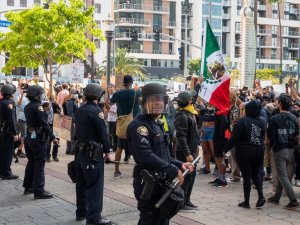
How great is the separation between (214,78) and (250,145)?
74.8 inches

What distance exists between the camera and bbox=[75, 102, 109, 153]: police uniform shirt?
703cm

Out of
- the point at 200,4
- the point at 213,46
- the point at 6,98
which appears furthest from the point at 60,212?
the point at 200,4

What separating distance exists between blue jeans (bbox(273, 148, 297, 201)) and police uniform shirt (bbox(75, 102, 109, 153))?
2984 mm

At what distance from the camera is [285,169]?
8367 millimetres

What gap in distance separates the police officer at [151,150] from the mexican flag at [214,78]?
14.8 feet

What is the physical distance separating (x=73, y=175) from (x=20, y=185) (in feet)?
9.39

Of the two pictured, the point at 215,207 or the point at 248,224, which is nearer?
the point at 248,224

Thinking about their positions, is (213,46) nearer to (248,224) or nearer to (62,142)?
(248,224)

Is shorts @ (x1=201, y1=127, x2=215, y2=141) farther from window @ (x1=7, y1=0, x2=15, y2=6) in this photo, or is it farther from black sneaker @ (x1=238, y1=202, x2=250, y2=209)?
window @ (x1=7, y1=0, x2=15, y2=6)

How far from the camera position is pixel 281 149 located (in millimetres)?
8359

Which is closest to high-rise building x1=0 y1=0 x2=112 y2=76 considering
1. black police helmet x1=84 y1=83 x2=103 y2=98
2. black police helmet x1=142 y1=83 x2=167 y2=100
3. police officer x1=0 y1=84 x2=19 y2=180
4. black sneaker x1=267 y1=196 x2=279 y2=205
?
police officer x1=0 y1=84 x2=19 y2=180

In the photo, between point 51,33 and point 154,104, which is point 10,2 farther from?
point 154,104

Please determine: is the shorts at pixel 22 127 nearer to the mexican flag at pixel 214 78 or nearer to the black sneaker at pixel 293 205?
the mexican flag at pixel 214 78

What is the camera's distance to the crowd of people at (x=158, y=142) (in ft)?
16.5
